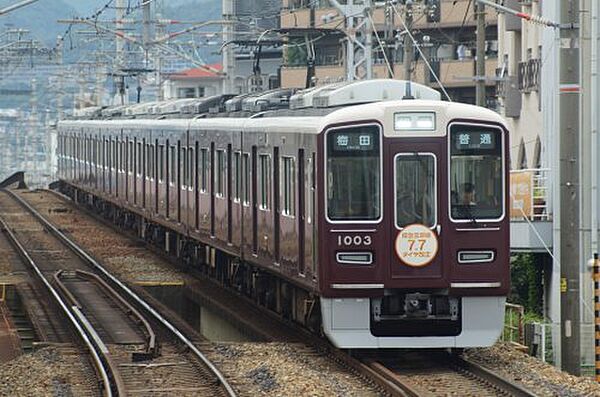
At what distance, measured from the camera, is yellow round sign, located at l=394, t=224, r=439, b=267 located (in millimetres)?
14211

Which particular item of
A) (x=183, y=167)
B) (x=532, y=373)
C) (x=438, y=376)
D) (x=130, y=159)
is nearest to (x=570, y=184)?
(x=532, y=373)

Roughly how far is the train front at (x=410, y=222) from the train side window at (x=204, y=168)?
7.73 metres

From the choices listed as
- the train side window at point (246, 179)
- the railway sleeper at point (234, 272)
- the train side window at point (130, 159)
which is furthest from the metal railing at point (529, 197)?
the train side window at point (130, 159)

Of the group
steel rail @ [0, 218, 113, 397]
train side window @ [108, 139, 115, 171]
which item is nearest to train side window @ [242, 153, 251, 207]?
steel rail @ [0, 218, 113, 397]

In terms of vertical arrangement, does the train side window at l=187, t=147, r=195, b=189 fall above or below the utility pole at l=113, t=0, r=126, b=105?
below

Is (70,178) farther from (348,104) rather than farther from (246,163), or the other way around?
(348,104)

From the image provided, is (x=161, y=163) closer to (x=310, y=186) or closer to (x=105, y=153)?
(x=105, y=153)

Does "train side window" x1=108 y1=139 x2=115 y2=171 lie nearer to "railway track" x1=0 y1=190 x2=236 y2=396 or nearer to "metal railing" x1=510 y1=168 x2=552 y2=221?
"railway track" x1=0 y1=190 x2=236 y2=396

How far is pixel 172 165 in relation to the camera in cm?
2575

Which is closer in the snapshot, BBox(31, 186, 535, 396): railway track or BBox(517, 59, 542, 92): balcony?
BBox(31, 186, 535, 396): railway track

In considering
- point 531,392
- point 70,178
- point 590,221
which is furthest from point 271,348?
point 70,178

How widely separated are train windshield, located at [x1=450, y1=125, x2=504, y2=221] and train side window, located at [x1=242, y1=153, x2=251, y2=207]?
4.55m

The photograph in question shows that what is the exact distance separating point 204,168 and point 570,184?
7974mm

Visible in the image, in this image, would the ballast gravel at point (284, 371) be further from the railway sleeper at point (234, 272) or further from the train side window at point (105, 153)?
the train side window at point (105, 153)
